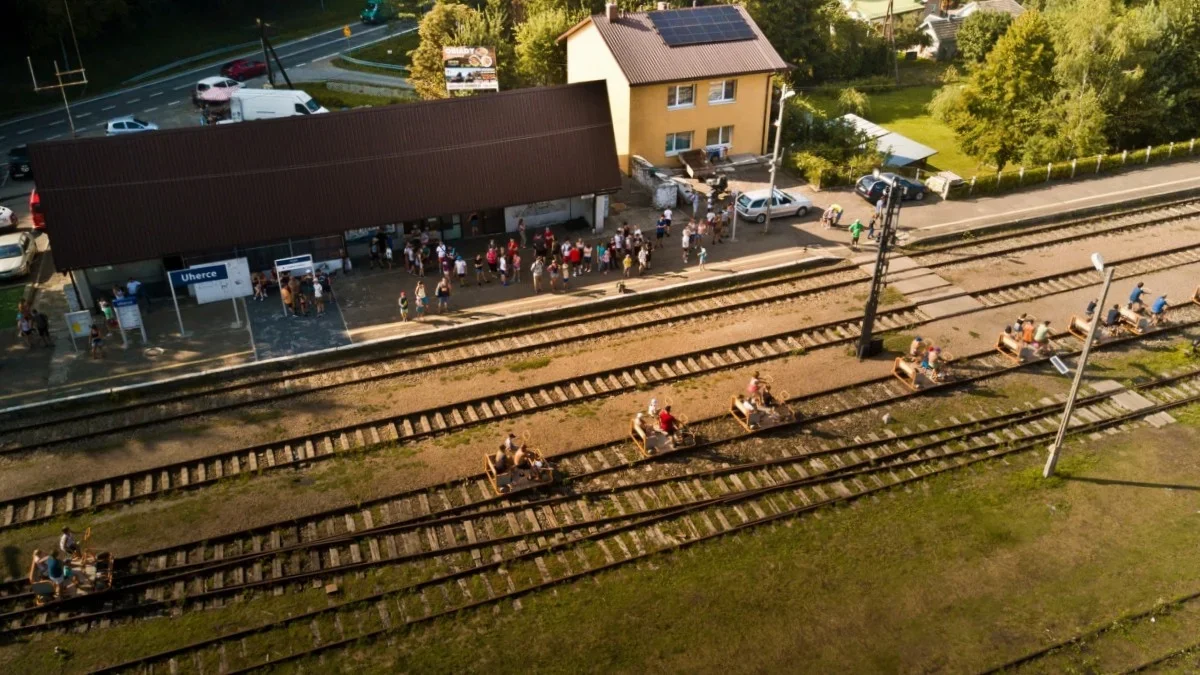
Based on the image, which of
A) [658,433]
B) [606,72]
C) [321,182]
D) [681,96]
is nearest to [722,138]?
[681,96]

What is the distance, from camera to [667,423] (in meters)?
25.3

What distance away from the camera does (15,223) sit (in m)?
38.6

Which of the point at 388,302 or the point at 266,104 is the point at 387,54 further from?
the point at 388,302

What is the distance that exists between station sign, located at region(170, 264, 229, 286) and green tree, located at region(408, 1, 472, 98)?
71.7 feet

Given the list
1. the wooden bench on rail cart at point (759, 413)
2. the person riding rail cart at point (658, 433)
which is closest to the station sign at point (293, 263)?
the person riding rail cart at point (658, 433)

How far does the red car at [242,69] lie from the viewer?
58.8 meters

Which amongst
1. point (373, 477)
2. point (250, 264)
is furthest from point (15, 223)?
point (373, 477)

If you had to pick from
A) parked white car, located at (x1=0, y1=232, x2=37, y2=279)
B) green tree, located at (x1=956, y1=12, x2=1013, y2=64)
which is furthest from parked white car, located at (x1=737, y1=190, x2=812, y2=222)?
green tree, located at (x1=956, y1=12, x2=1013, y2=64)

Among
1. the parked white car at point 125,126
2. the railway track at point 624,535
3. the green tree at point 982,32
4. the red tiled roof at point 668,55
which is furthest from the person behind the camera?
the green tree at point 982,32

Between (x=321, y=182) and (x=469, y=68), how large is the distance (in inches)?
623

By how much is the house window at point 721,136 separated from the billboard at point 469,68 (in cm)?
1145

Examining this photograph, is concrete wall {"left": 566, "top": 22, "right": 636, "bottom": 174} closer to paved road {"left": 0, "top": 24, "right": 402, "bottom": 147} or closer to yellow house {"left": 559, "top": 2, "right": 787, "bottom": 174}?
yellow house {"left": 559, "top": 2, "right": 787, "bottom": 174}

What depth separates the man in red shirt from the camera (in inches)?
995

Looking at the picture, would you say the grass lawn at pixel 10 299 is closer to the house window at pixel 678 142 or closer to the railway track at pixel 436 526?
the railway track at pixel 436 526
